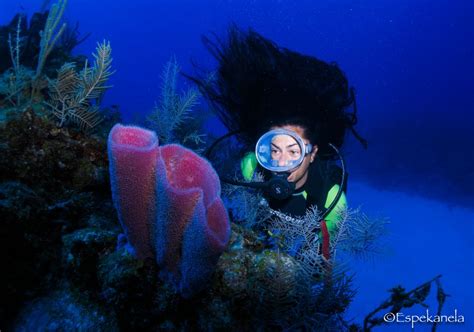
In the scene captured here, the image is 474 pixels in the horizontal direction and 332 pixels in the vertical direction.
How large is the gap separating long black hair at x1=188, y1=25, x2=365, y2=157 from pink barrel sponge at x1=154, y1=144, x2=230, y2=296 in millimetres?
2348

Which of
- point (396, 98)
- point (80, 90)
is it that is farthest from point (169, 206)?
point (396, 98)

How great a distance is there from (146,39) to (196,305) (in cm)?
8966

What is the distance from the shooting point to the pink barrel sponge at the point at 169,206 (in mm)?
1482

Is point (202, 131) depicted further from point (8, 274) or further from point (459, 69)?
point (459, 69)

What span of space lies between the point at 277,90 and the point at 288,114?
15.0 inches

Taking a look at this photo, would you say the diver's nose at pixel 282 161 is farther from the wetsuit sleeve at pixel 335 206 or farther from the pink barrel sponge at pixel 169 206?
the pink barrel sponge at pixel 169 206

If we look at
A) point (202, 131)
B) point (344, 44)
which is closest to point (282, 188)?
point (202, 131)

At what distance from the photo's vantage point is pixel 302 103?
3.86 metres

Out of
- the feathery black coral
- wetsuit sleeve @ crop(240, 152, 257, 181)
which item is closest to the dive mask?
wetsuit sleeve @ crop(240, 152, 257, 181)

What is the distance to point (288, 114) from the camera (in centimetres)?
380

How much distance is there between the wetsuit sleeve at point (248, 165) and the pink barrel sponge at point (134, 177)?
2557 millimetres

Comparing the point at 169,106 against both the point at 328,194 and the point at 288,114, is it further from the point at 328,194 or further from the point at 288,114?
the point at 328,194

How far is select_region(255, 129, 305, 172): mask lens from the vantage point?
350 cm

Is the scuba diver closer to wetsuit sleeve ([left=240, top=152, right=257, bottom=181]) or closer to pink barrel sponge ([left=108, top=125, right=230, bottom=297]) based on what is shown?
wetsuit sleeve ([left=240, top=152, right=257, bottom=181])
